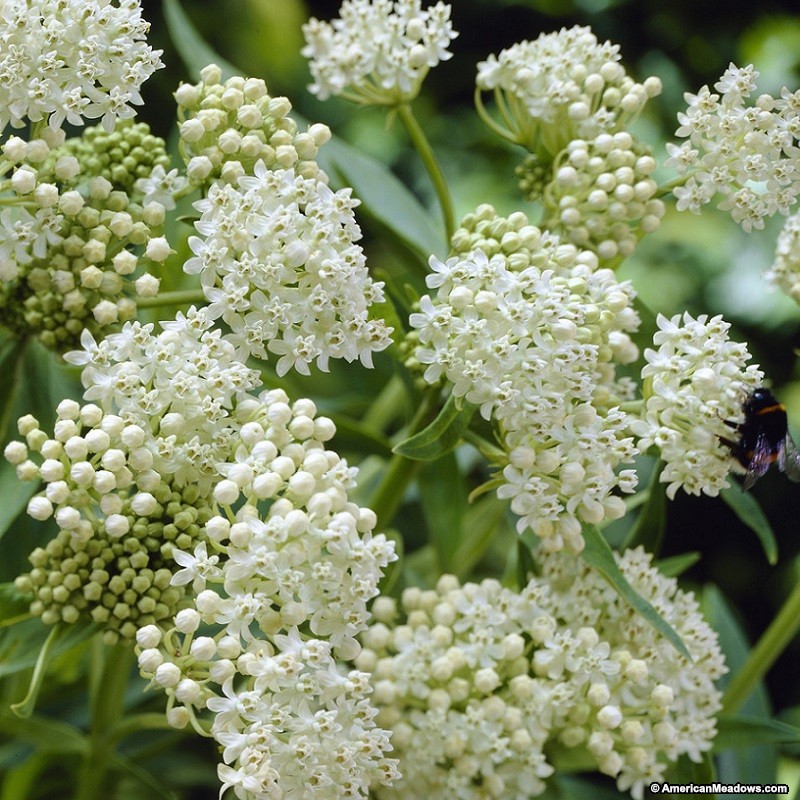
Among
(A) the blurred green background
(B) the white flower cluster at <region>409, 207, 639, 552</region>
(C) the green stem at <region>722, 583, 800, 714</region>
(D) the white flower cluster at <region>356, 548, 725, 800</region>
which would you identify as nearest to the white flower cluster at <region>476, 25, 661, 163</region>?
(B) the white flower cluster at <region>409, 207, 639, 552</region>

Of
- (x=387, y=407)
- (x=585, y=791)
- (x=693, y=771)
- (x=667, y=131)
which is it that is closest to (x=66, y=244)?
(x=387, y=407)

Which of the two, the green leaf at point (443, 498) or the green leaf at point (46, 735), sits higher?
the green leaf at point (443, 498)

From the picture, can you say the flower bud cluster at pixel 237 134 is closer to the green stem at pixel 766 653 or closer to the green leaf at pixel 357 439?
the green leaf at pixel 357 439

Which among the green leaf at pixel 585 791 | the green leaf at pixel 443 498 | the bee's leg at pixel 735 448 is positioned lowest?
the green leaf at pixel 585 791

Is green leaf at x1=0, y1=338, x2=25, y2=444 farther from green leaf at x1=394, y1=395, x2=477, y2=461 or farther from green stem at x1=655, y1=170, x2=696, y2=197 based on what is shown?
green stem at x1=655, y1=170, x2=696, y2=197

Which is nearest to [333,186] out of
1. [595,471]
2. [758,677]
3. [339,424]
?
[339,424]

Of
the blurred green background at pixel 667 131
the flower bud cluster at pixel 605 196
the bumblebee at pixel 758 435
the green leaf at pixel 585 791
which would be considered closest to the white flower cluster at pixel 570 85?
the flower bud cluster at pixel 605 196
